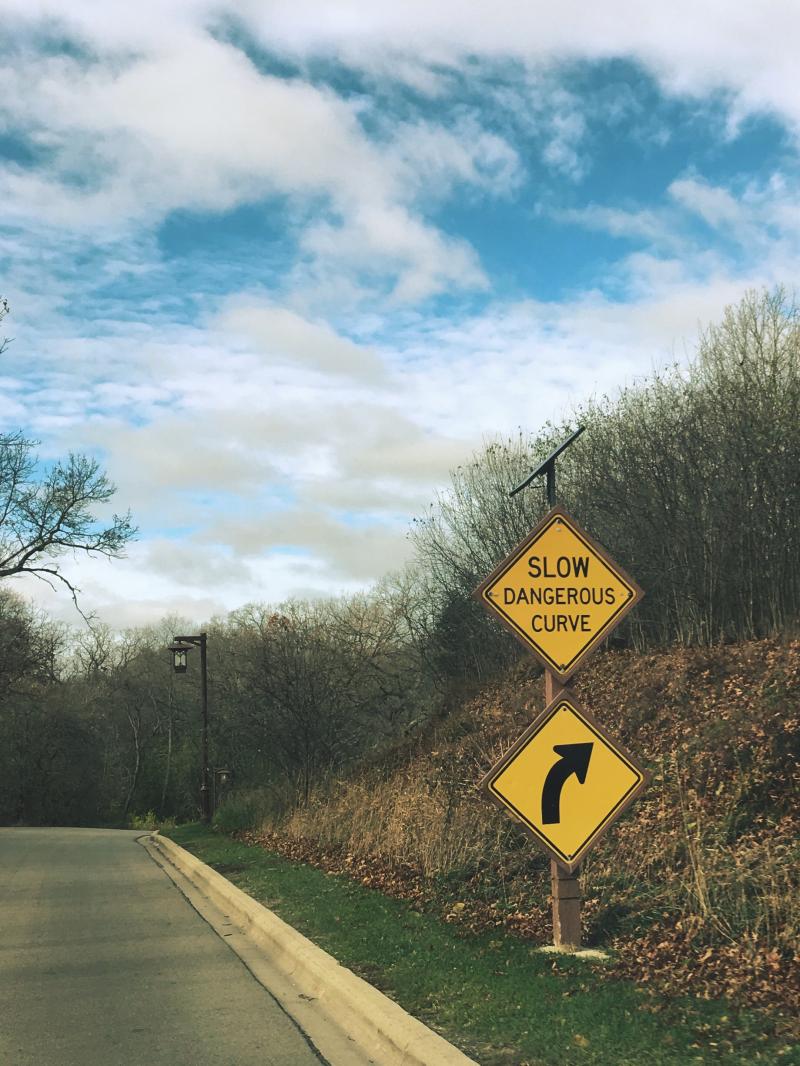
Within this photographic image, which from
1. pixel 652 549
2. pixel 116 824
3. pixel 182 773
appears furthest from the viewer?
pixel 182 773

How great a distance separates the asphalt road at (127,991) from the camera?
568 cm

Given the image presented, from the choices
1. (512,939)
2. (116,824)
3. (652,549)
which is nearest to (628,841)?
(512,939)

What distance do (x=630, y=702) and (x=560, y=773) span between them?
908 cm

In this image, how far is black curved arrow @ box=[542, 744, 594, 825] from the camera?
22.9 feet

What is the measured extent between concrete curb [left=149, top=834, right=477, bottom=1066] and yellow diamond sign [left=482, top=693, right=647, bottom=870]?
61.6 inches

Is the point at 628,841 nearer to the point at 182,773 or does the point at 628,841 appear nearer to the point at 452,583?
the point at 452,583

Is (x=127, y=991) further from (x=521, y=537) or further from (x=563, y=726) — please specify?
(x=521, y=537)

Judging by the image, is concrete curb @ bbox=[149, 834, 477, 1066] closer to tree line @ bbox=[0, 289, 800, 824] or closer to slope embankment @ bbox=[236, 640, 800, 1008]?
slope embankment @ bbox=[236, 640, 800, 1008]

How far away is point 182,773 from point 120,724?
8732mm

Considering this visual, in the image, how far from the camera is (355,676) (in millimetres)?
30891

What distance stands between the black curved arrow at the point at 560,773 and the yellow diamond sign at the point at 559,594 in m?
0.52

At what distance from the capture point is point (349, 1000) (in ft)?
20.9

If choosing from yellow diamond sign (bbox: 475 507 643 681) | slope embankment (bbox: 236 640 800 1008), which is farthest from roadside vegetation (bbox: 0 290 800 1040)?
yellow diamond sign (bbox: 475 507 643 681)

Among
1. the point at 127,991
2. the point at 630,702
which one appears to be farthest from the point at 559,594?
the point at 630,702
